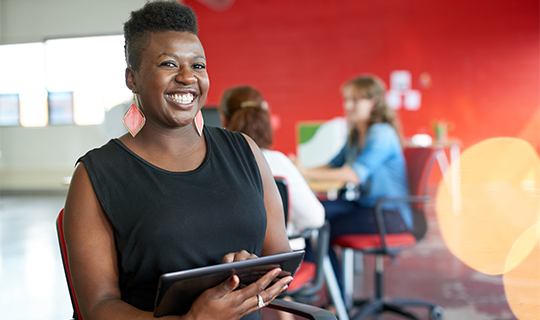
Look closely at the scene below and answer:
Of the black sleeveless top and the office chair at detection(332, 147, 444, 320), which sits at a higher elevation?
the black sleeveless top

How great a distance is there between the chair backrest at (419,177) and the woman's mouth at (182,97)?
173cm

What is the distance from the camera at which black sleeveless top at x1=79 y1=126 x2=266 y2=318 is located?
95 centimetres

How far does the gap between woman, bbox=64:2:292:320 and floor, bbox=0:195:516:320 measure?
1051 mm

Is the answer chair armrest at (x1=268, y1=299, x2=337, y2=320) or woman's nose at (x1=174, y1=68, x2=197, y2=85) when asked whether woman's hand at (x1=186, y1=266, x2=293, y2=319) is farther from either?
woman's nose at (x1=174, y1=68, x2=197, y2=85)

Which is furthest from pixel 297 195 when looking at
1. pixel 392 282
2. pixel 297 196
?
pixel 392 282

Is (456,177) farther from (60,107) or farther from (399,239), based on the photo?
(60,107)

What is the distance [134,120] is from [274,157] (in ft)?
3.06

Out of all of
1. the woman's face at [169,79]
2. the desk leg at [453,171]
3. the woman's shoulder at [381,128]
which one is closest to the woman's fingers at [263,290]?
the woman's face at [169,79]

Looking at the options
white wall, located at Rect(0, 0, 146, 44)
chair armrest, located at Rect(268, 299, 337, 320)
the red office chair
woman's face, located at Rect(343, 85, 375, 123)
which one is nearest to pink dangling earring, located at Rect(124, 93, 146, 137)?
chair armrest, located at Rect(268, 299, 337, 320)

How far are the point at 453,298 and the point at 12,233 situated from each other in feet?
15.1

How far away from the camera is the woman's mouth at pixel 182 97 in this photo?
3.27ft

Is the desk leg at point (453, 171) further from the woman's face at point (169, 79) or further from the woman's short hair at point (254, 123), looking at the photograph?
the woman's face at point (169, 79)

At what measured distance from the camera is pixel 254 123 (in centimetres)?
194

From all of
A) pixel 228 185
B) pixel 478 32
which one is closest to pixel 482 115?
pixel 478 32
